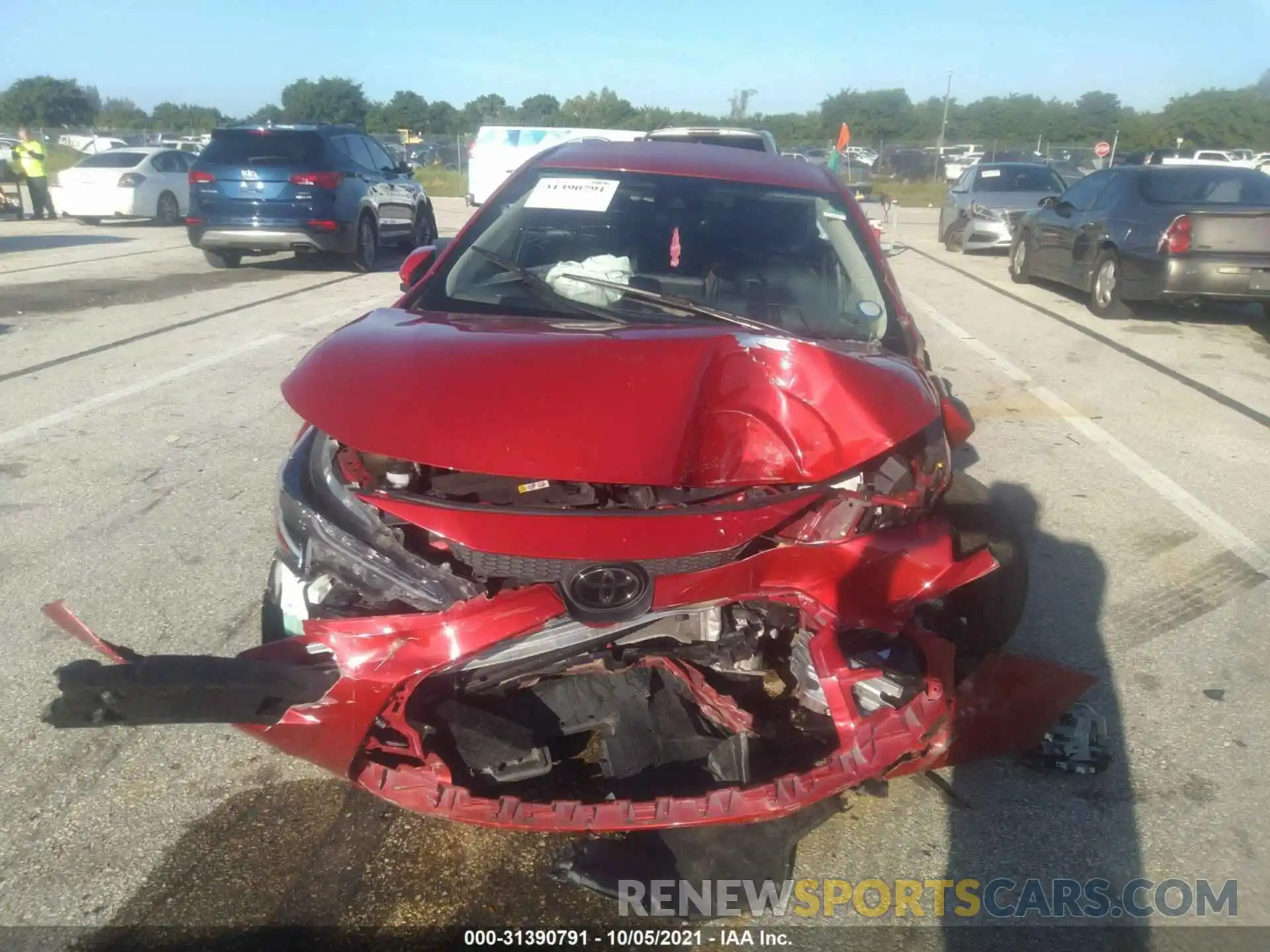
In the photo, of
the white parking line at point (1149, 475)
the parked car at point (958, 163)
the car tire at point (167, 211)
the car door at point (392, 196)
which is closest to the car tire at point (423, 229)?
the car door at point (392, 196)

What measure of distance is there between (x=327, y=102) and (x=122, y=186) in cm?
5166

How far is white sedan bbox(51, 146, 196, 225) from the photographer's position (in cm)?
1877

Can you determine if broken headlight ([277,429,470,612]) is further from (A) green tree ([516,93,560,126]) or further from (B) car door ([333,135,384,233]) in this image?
(A) green tree ([516,93,560,126])

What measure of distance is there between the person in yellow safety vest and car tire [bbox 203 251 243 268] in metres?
8.16

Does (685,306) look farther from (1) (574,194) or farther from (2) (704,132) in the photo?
(2) (704,132)

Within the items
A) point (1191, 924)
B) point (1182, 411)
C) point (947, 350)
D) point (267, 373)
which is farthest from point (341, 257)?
point (1191, 924)

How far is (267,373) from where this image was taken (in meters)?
7.40

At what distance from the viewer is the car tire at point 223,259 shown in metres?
13.5

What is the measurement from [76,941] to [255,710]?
26.6 inches

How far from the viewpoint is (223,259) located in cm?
1355

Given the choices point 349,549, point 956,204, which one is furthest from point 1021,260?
point 349,549

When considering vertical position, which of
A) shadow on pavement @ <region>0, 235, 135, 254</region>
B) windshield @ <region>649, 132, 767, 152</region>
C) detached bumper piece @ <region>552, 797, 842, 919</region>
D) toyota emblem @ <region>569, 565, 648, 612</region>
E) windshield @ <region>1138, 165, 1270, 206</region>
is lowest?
shadow on pavement @ <region>0, 235, 135, 254</region>

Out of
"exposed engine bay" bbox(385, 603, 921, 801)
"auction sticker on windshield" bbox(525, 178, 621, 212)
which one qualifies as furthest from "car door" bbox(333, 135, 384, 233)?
"exposed engine bay" bbox(385, 603, 921, 801)

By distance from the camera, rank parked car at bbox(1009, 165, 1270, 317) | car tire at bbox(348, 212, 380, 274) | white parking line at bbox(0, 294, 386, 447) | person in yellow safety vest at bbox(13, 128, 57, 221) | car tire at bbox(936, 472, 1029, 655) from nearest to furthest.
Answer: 1. car tire at bbox(936, 472, 1029, 655)
2. white parking line at bbox(0, 294, 386, 447)
3. parked car at bbox(1009, 165, 1270, 317)
4. car tire at bbox(348, 212, 380, 274)
5. person in yellow safety vest at bbox(13, 128, 57, 221)
